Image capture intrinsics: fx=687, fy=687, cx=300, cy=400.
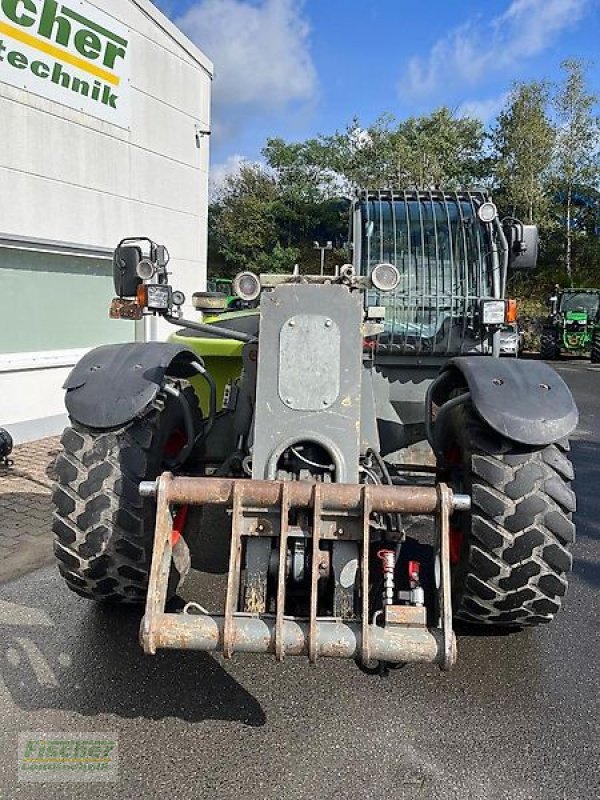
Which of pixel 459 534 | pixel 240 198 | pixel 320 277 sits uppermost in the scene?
pixel 240 198

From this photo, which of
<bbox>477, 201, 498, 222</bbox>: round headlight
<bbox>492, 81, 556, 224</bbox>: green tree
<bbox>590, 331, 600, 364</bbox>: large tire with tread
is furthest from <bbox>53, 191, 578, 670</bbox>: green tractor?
<bbox>492, 81, 556, 224</bbox>: green tree

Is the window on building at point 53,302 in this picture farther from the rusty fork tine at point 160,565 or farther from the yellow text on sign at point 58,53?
the rusty fork tine at point 160,565

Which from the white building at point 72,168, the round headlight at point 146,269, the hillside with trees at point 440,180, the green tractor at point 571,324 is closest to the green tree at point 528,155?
the hillside with trees at point 440,180

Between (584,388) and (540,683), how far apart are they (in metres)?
12.9

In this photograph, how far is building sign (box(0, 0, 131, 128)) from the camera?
700 cm

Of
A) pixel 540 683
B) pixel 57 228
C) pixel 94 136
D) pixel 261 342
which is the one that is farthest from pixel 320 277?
pixel 94 136

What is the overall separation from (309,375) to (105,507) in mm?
1101

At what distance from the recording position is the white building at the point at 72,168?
720 centimetres

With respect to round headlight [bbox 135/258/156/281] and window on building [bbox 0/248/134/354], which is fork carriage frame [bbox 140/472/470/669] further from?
window on building [bbox 0/248/134/354]

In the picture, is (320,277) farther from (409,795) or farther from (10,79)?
(10,79)

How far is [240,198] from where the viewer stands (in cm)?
3897

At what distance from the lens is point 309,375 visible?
9.33 ft

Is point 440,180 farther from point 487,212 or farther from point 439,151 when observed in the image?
point 487,212

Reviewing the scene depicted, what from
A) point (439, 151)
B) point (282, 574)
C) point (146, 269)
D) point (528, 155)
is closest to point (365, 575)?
point (282, 574)
